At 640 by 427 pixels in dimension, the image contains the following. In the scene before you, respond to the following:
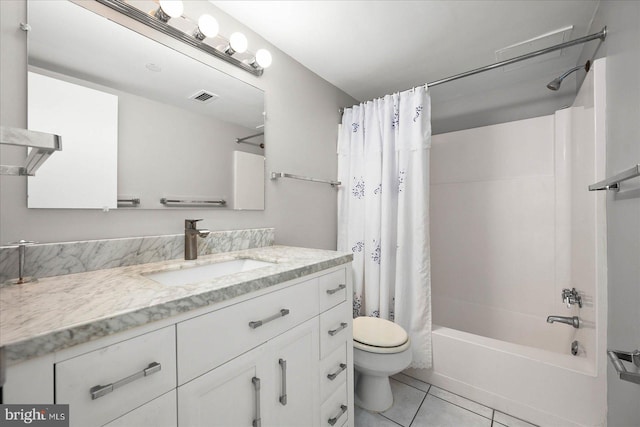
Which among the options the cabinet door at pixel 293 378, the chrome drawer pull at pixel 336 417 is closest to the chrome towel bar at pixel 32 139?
the cabinet door at pixel 293 378

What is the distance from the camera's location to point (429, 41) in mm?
1664

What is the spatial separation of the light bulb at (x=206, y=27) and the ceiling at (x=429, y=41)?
0.25m

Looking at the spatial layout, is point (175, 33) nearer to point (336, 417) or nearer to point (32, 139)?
point (32, 139)

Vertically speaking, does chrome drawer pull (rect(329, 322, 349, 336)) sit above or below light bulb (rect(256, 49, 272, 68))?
below

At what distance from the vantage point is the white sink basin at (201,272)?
105 centimetres

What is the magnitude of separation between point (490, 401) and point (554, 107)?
226 centimetres

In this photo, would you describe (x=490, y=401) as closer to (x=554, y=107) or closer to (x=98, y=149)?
(x=554, y=107)

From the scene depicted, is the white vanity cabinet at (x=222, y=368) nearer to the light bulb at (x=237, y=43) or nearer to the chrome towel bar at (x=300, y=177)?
the chrome towel bar at (x=300, y=177)

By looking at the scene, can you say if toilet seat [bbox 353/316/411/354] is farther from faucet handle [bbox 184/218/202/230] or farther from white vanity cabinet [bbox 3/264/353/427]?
faucet handle [bbox 184/218/202/230]

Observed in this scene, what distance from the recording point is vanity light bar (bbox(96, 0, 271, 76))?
1064mm

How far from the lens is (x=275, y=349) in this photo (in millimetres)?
909

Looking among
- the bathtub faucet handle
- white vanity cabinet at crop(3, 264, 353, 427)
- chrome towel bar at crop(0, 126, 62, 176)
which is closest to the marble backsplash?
chrome towel bar at crop(0, 126, 62, 176)

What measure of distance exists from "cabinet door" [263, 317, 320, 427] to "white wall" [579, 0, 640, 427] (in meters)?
1.09

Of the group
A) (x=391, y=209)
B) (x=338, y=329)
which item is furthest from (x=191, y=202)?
(x=391, y=209)
